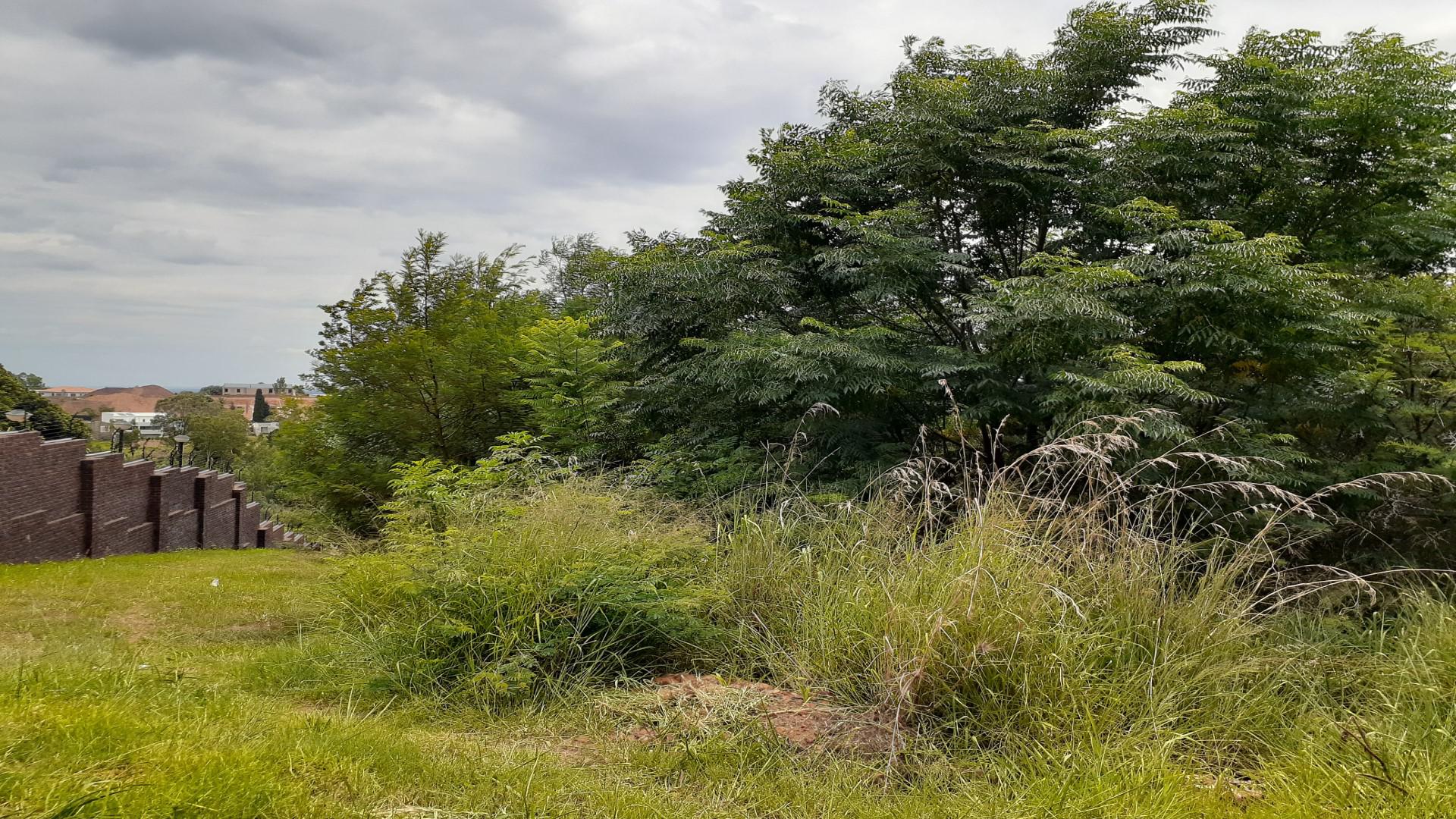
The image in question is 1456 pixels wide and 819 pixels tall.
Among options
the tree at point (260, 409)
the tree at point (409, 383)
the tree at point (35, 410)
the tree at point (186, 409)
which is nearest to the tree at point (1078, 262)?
the tree at point (409, 383)

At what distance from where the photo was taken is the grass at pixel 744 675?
262 centimetres

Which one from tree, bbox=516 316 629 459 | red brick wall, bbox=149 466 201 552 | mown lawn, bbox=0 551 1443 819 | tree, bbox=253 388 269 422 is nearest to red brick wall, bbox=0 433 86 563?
red brick wall, bbox=149 466 201 552

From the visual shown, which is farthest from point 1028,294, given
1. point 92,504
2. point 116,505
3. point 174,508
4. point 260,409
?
point 260,409

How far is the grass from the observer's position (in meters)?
2.62

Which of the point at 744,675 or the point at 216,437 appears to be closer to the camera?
the point at 744,675

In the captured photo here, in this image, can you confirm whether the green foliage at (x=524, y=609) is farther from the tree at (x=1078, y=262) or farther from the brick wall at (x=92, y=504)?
the brick wall at (x=92, y=504)

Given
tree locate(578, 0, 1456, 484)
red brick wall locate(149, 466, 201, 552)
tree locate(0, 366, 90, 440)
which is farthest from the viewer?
tree locate(0, 366, 90, 440)

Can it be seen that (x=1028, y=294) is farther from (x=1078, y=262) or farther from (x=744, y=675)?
(x=744, y=675)

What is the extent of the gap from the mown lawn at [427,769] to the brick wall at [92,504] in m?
12.6

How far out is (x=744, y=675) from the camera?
4281 millimetres

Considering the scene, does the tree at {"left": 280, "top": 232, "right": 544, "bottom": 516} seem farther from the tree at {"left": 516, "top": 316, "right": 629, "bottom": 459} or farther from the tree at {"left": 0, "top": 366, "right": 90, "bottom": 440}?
the tree at {"left": 0, "top": 366, "right": 90, "bottom": 440}

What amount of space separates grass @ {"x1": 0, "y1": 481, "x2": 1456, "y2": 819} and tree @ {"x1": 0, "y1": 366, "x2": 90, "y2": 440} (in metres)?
31.8

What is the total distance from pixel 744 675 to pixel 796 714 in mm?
703

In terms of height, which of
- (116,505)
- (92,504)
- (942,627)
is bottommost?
(116,505)
